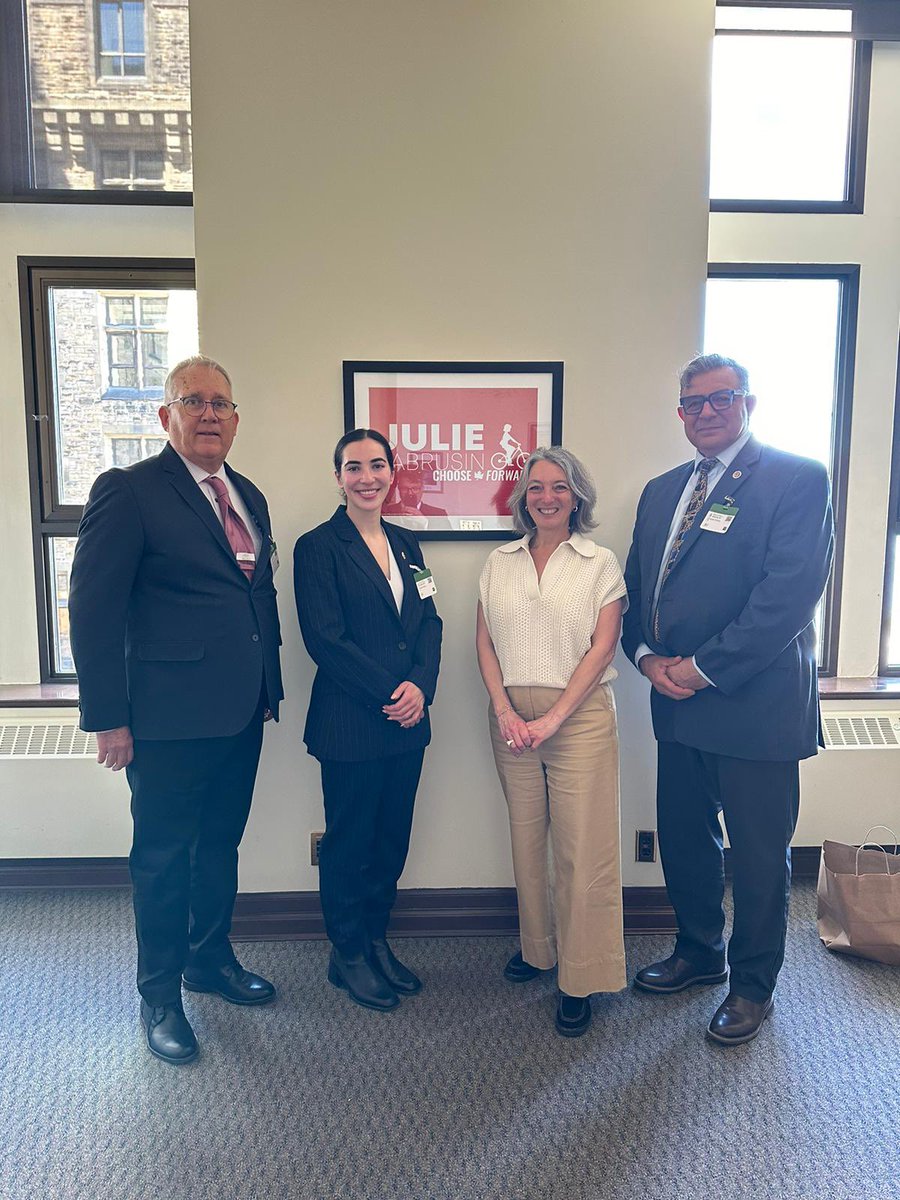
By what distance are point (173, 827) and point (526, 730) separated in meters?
0.98

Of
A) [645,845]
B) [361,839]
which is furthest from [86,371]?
[645,845]

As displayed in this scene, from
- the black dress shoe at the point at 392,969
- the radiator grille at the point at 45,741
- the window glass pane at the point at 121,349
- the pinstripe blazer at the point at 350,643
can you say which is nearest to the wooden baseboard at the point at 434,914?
the black dress shoe at the point at 392,969

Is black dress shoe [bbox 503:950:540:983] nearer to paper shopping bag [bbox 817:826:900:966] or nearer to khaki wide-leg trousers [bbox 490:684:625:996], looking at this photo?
khaki wide-leg trousers [bbox 490:684:625:996]

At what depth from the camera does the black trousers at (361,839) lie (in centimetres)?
226

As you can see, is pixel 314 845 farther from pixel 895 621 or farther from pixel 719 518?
pixel 895 621

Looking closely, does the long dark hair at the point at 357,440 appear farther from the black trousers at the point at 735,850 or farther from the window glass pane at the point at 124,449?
the window glass pane at the point at 124,449

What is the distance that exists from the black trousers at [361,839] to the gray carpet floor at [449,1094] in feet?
0.91

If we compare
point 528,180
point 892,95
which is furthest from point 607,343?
point 892,95

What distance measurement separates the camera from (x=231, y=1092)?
1.95m

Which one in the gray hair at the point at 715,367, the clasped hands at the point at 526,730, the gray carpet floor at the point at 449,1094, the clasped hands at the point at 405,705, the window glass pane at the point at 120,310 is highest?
the window glass pane at the point at 120,310

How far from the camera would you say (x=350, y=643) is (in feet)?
7.13

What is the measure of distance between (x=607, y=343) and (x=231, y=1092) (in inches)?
96.0

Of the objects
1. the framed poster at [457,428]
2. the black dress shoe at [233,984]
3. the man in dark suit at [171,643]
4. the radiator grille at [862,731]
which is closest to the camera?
the man in dark suit at [171,643]

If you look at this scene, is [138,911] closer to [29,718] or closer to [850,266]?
[29,718]
